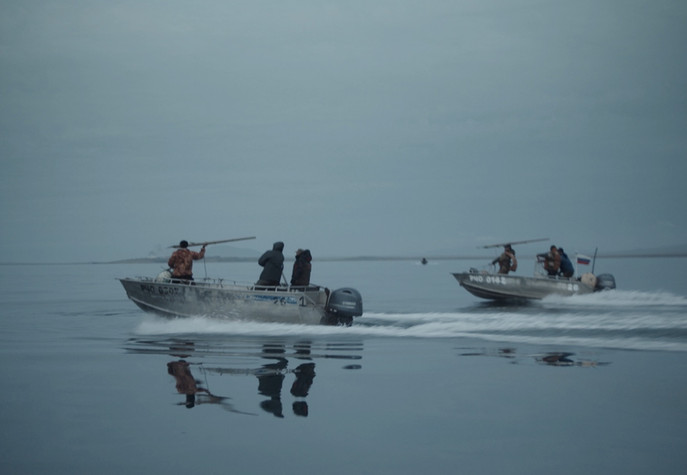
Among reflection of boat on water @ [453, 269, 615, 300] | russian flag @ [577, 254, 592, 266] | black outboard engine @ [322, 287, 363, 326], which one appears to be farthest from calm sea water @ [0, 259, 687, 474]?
russian flag @ [577, 254, 592, 266]

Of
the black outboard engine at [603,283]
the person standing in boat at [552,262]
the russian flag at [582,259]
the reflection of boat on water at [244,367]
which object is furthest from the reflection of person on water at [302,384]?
the russian flag at [582,259]

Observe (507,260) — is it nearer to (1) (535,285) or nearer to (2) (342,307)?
(1) (535,285)

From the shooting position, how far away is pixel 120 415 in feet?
26.2

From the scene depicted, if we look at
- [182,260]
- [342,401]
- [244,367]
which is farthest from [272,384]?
[182,260]

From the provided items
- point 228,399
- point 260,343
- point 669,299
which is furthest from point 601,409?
point 669,299

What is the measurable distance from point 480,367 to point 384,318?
9.35 metres

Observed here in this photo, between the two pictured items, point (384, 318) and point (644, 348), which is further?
point (384, 318)

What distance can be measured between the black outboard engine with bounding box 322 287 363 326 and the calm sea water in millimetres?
385

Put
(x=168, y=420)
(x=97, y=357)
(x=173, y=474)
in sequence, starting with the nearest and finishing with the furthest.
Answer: (x=173, y=474) < (x=168, y=420) < (x=97, y=357)

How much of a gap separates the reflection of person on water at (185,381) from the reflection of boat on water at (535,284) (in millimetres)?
18787

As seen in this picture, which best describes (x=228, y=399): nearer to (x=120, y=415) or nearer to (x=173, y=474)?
(x=120, y=415)

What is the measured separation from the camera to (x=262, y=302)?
54.7 ft

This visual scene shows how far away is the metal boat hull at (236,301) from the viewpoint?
16.5m

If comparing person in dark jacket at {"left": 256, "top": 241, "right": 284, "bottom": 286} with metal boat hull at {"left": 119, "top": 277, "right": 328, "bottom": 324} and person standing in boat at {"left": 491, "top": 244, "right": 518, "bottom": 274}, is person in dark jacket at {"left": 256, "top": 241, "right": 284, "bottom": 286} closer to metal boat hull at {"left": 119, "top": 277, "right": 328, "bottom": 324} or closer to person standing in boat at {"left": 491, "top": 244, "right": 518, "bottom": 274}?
metal boat hull at {"left": 119, "top": 277, "right": 328, "bottom": 324}
